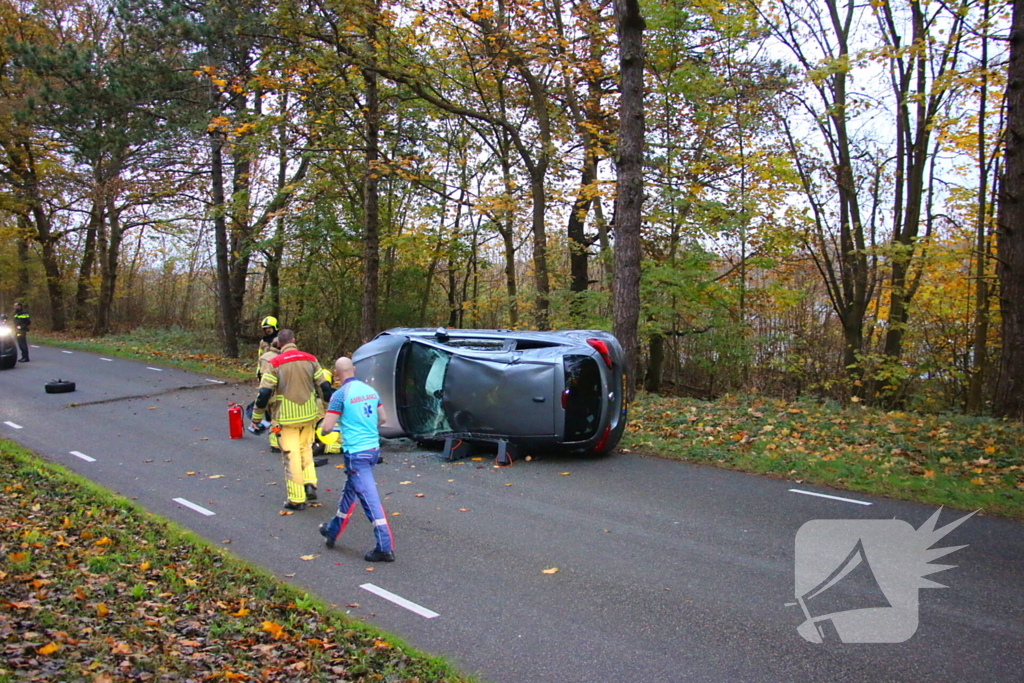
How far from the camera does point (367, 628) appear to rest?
194 inches

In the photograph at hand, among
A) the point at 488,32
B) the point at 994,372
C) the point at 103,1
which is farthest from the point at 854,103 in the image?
the point at 103,1

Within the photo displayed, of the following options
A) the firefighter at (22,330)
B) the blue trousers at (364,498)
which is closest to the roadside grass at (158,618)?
the blue trousers at (364,498)

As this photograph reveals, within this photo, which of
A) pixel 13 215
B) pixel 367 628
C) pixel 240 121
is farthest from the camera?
pixel 13 215

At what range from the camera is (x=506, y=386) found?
977 cm

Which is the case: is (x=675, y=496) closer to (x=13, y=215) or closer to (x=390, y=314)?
(x=390, y=314)

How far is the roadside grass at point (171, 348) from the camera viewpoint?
20703 mm

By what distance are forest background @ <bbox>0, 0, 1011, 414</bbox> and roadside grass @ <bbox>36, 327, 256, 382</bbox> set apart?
1613 millimetres

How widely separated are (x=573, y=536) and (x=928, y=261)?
584 inches

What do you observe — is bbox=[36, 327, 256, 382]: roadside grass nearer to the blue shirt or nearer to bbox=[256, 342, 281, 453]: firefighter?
bbox=[256, 342, 281, 453]: firefighter

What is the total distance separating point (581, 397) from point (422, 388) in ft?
7.55

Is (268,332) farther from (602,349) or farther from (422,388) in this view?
(602,349)

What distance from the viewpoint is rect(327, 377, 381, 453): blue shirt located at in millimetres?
6523

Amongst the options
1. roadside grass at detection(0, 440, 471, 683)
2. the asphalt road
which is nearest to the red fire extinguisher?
the asphalt road

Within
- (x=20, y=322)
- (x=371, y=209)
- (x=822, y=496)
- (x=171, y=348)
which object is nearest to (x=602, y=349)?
(x=822, y=496)
